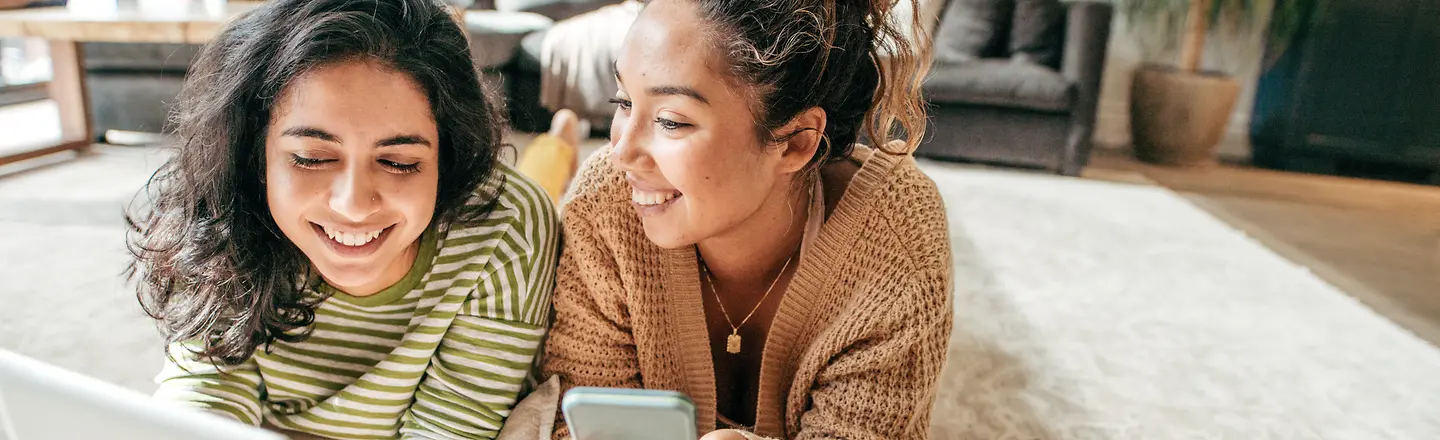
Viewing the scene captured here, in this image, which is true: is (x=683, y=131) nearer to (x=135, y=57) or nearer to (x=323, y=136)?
(x=323, y=136)

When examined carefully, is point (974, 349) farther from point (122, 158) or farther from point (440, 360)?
point (122, 158)

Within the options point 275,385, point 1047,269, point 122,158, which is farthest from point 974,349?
point 122,158

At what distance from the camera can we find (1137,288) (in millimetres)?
1925

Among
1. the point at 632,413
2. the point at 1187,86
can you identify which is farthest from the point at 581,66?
the point at 632,413

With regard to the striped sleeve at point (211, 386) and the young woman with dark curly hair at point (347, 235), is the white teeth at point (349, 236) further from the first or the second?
the striped sleeve at point (211, 386)

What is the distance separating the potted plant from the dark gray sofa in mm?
590

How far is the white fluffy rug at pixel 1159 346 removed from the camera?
4.42 feet

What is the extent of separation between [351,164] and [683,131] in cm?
31

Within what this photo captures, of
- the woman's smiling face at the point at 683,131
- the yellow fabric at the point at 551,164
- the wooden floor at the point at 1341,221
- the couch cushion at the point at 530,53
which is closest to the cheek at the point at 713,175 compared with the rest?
the woman's smiling face at the point at 683,131

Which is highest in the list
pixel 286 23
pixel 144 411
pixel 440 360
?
pixel 286 23

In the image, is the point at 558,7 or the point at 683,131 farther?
the point at 558,7

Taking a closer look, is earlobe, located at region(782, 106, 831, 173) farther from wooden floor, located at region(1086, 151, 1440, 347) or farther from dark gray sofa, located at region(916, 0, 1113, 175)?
dark gray sofa, located at region(916, 0, 1113, 175)

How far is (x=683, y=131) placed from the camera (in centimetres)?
86

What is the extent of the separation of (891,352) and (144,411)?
25.8 inches
